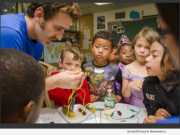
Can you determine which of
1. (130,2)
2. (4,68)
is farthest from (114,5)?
(4,68)

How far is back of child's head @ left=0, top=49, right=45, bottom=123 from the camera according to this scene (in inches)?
49.9

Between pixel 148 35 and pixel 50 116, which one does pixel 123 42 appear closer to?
pixel 148 35

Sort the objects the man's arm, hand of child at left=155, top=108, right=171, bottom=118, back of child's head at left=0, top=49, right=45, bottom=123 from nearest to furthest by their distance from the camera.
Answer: back of child's head at left=0, top=49, right=45, bottom=123
the man's arm
hand of child at left=155, top=108, right=171, bottom=118

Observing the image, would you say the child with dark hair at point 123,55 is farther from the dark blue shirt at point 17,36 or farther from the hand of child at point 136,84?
the dark blue shirt at point 17,36

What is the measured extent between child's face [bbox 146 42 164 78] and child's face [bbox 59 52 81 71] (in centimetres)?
38

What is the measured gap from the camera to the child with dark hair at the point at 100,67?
2.19m

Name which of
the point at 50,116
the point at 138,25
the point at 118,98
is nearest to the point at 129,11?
the point at 138,25

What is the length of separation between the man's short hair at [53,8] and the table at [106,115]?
500 millimetres

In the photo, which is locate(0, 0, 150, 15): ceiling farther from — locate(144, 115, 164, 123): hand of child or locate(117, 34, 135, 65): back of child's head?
locate(144, 115, 164, 123): hand of child

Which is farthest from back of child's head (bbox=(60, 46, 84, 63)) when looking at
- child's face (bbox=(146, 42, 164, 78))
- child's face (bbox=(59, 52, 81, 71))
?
child's face (bbox=(146, 42, 164, 78))

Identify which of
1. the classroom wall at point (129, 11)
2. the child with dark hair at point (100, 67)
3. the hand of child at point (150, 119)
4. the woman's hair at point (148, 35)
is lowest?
the hand of child at point (150, 119)

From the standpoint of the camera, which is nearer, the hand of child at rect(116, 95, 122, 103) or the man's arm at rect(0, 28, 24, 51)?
the man's arm at rect(0, 28, 24, 51)

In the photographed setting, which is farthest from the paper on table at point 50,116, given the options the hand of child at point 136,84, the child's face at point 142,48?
the child's face at point 142,48

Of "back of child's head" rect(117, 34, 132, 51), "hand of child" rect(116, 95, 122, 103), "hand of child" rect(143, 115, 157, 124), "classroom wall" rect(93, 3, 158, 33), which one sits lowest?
"hand of child" rect(143, 115, 157, 124)
